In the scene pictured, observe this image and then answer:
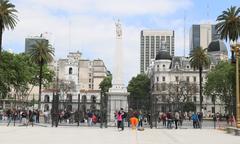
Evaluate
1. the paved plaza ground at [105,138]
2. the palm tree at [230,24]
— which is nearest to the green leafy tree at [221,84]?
the palm tree at [230,24]

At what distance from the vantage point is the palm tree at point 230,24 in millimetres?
55875

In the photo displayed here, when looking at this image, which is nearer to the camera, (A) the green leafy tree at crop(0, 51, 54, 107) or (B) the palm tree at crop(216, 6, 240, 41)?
(B) the palm tree at crop(216, 6, 240, 41)

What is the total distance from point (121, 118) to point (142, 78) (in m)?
97.9

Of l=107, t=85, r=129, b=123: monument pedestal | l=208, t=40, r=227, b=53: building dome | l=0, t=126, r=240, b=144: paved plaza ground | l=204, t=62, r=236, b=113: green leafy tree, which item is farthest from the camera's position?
l=208, t=40, r=227, b=53: building dome

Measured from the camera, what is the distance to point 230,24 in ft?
185

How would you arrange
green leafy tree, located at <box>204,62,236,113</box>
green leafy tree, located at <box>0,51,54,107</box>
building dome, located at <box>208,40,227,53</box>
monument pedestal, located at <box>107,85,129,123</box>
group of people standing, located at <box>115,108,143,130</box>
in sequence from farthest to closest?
building dome, located at <box>208,40,227,53</box> < green leafy tree, located at <box>204,62,236,113</box> < green leafy tree, located at <box>0,51,54,107</box> < monument pedestal, located at <box>107,85,129,123</box> < group of people standing, located at <box>115,108,143,130</box>

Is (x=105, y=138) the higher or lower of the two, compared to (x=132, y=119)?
lower

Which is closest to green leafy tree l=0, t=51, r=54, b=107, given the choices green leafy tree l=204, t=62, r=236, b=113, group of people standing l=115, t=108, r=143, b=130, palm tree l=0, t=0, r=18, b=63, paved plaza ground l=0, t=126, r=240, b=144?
palm tree l=0, t=0, r=18, b=63

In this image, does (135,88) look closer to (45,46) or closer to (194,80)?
(194,80)

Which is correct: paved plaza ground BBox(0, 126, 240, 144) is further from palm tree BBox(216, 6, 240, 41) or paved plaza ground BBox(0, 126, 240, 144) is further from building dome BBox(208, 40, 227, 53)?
building dome BBox(208, 40, 227, 53)

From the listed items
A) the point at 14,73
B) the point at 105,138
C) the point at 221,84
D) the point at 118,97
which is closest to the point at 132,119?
the point at 105,138

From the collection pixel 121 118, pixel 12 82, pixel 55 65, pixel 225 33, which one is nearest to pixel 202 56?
pixel 225 33

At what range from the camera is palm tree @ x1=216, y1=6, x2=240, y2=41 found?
55875mm

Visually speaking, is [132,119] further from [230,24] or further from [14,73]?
[14,73]
